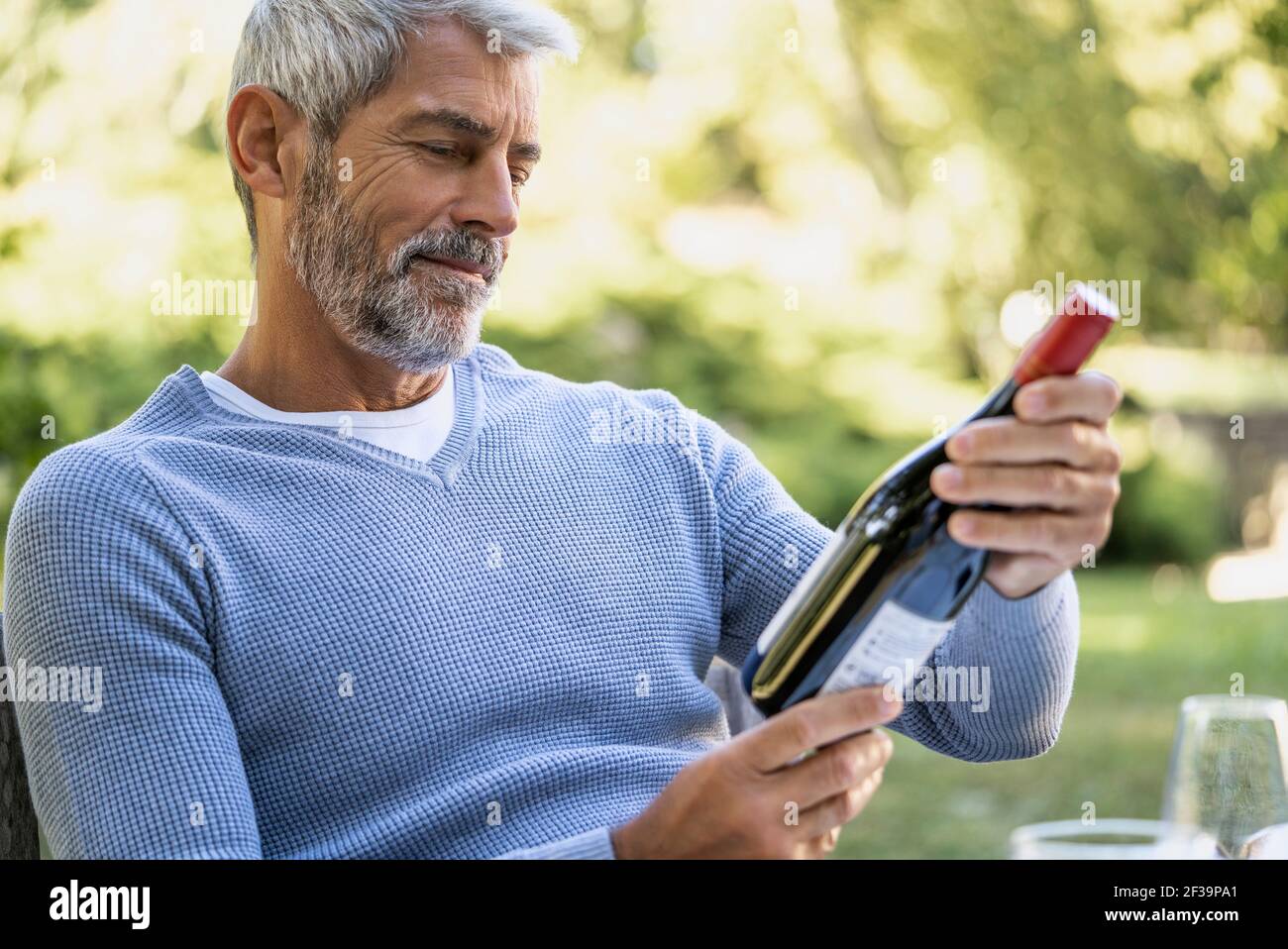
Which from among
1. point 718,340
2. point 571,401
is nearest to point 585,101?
point 718,340

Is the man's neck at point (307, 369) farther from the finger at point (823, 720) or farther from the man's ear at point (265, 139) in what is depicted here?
the finger at point (823, 720)

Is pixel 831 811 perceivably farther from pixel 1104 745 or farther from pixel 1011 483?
pixel 1104 745

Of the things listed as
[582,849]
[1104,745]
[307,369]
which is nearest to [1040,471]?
[582,849]

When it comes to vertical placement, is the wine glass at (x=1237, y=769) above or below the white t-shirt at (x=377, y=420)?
below

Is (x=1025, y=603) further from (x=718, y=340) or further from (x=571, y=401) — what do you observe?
(x=718, y=340)

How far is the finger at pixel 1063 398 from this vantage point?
112 centimetres

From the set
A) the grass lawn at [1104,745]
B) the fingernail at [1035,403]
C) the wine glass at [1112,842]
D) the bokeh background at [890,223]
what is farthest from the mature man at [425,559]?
the bokeh background at [890,223]

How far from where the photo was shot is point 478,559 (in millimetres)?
1646

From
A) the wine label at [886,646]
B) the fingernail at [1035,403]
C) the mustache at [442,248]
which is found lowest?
the wine label at [886,646]

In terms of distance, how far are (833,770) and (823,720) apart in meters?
0.08

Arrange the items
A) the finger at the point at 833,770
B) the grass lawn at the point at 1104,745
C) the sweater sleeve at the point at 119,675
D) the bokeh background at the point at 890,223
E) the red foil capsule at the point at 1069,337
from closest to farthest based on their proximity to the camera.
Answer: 1. the red foil capsule at the point at 1069,337
2. the finger at the point at 833,770
3. the sweater sleeve at the point at 119,675
4. the grass lawn at the point at 1104,745
5. the bokeh background at the point at 890,223

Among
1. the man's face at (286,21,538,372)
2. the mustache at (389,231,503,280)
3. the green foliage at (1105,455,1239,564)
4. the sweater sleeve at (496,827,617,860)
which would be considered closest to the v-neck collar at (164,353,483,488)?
the man's face at (286,21,538,372)

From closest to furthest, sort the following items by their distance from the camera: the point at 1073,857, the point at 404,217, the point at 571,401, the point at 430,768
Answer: the point at 1073,857
the point at 430,768
the point at 404,217
the point at 571,401

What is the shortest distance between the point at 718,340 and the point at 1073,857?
8050 mm
